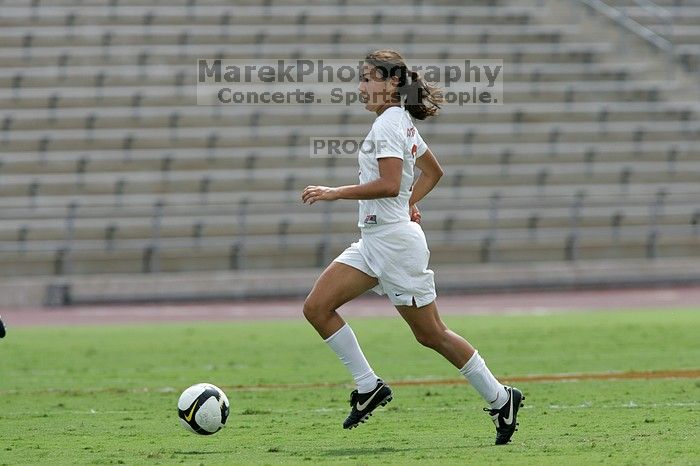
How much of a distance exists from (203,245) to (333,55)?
574 centimetres

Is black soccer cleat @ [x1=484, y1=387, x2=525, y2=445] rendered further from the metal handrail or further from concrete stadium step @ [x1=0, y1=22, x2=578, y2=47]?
the metal handrail

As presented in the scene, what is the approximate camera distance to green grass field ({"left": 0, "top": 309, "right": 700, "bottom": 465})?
7297mm

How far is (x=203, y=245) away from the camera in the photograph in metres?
23.5

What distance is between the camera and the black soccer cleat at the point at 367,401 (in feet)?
25.4

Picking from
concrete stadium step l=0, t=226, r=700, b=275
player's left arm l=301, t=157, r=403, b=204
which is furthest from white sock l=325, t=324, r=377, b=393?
concrete stadium step l=0, t=226, r=700, b=275

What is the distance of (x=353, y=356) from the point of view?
7840mm

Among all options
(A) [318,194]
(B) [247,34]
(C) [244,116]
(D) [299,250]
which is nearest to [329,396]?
(A) [318,194]

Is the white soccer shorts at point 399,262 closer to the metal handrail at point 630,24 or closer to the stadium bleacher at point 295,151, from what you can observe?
the stadium bleacher at point 295,151

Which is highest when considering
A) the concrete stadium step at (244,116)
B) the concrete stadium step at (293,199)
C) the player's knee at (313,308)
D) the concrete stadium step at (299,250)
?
the concrete stadium step at (244,116)

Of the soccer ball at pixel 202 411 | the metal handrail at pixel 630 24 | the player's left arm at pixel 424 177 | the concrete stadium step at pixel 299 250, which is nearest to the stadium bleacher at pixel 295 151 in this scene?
the concrete stadium step at pixel 299 250

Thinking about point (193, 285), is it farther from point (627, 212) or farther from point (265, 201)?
point (627, 212)

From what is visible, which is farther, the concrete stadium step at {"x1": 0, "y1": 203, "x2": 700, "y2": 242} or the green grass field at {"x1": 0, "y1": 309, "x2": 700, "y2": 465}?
the concrete stadium step at {"x1": 0, "y1": 203, "x2": 700, "y2": 242}

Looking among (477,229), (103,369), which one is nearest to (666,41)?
(477,229)

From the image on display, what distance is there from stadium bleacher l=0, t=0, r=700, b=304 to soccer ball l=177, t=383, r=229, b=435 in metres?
14.8
